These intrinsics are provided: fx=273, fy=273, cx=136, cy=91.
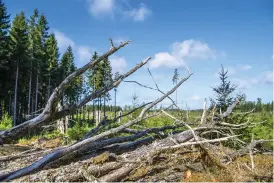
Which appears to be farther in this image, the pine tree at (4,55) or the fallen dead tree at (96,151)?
the pine tree at (4,55)

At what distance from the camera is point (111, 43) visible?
4.68m

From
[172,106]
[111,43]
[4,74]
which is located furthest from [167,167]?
[4,74]

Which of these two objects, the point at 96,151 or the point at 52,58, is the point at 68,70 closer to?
the point at 52,58

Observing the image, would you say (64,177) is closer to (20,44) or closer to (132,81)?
(132,81)

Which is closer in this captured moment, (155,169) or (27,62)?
(155,169)

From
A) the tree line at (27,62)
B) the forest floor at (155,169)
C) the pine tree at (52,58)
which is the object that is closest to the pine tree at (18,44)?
the tree line at (27,62)

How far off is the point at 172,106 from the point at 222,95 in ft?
23.9

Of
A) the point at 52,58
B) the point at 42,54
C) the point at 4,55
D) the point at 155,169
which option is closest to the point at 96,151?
the point at 155,169

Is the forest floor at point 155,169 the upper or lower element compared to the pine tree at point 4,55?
lower

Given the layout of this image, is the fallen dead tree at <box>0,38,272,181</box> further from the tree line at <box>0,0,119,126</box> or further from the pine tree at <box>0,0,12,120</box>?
the pine tree at <box>0,0,12,120</box>

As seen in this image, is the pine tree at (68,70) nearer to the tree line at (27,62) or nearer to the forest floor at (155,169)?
the tree line at (27,62)

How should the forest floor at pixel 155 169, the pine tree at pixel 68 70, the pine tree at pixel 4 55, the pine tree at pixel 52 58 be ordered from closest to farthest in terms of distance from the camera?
the forest floor at pixel 155 169, the pine tree at pixel 4 55, the pine tree at pixel 52 58, the pine tree at pixel 68 70

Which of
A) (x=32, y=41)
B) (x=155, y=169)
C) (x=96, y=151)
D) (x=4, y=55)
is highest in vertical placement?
(x=32, y=41)

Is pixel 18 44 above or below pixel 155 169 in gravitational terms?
above
